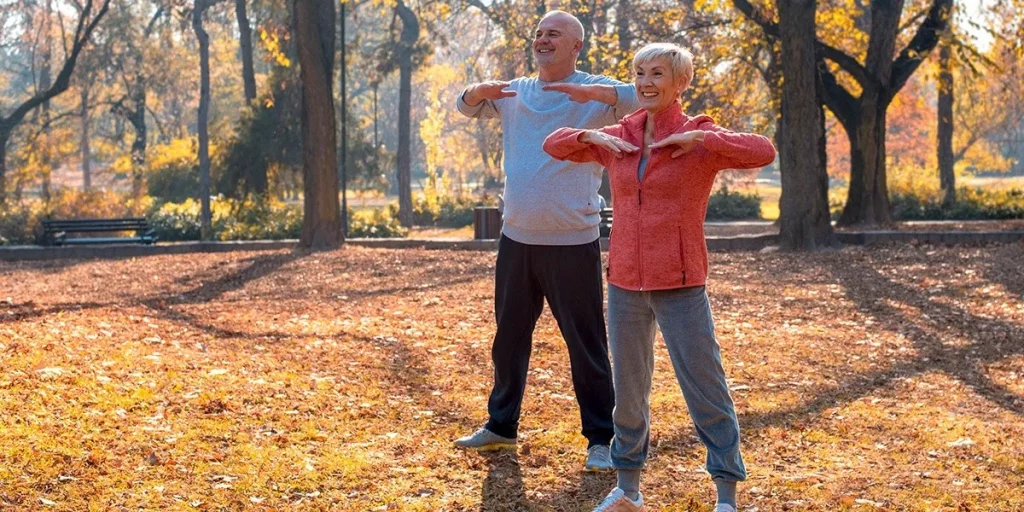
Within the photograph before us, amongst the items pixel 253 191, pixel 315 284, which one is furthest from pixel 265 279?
pixel 253 191

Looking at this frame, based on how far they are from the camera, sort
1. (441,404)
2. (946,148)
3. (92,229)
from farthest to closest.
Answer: (946,148) → (92,229) → (441,404)

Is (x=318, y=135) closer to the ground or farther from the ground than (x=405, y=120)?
closer to the ground

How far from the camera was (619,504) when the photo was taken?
4363mm

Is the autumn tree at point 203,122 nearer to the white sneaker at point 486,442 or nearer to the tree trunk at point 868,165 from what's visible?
the tree trunk at point 868,165

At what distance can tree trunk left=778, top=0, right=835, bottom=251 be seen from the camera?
639 inches

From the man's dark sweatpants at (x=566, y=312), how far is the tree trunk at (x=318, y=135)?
13.1 meters

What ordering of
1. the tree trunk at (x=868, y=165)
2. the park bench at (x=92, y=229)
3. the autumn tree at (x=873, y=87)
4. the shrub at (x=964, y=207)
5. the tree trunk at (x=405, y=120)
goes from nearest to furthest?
the autumn tree at (x=873, y=87)
the tree trunk at (x=868, y=165)
the park bench at (x=92, y=229)
the shrub at (x=964, y=207)
the tree trunk at (x=405, y=120)

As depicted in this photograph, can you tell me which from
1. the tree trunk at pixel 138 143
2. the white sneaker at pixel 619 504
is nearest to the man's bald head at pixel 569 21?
the white sneaker at pixel 619 504

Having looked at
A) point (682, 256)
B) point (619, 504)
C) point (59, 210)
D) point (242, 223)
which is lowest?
point (619, 504)

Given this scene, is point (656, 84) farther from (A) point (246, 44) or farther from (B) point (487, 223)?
(A) point (246, 44)

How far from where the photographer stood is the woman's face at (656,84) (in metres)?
4.06

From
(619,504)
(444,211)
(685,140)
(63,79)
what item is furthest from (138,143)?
(685,140)

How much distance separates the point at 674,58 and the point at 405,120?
3497 cm

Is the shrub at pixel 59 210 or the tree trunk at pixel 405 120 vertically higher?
the tree trunk at pixel 405 120
